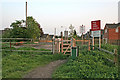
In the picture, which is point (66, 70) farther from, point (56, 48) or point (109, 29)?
point (109, 29)

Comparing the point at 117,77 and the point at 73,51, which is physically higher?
the point at 73,51

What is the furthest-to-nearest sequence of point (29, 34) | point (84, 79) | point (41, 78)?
point (29, 34) < point (41, 78) < point (84, 79)

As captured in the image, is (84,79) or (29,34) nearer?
(84,79)

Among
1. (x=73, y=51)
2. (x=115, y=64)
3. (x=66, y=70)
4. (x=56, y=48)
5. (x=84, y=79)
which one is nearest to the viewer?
(x=84, y=79)

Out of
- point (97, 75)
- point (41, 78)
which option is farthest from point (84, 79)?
point (41, 78)

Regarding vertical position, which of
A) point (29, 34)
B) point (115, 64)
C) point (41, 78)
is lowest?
point (41, 78)

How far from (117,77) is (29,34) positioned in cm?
2202

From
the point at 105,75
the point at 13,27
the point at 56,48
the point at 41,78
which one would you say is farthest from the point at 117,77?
the point at 13,27

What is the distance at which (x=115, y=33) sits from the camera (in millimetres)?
30406

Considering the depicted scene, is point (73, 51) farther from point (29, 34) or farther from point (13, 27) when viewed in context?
point (13, 27)

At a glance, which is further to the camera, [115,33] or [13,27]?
[115,33]

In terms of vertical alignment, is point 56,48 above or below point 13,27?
below

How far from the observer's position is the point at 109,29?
30984mm

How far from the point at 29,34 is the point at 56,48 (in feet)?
51.2
